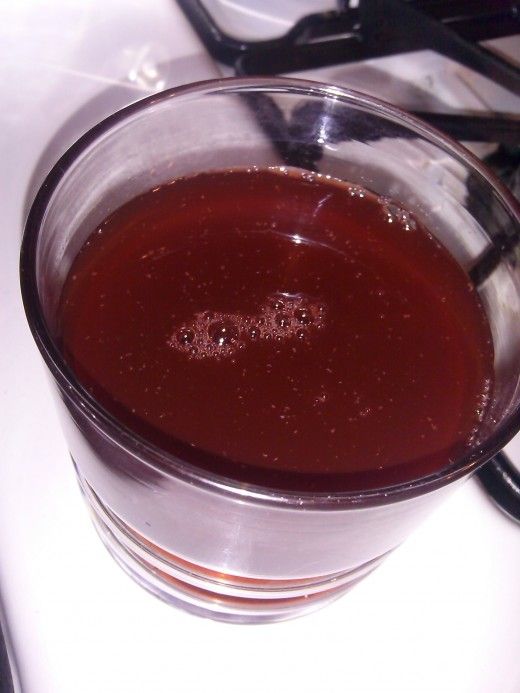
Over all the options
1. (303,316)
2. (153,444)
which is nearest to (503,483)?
(303,316)

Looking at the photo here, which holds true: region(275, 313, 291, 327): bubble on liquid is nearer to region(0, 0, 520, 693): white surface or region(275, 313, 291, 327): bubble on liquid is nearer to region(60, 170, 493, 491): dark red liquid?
region(60, 170, 493, 491): dark red liquid

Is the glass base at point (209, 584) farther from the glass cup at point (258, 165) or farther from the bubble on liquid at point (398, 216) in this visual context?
the bubble on liquid at point (398, 216)

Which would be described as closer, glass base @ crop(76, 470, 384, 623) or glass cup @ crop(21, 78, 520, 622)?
glass cup @ crop(21, 78, 520, 622)

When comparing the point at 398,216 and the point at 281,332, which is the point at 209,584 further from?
the point at 398,216

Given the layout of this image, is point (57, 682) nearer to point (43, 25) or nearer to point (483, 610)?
point (483, 610)

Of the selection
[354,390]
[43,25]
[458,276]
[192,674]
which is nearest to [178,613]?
[192,674]

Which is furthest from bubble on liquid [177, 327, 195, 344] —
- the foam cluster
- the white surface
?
the white surface

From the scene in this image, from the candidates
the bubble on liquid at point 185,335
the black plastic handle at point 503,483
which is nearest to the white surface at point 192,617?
the black plastic handle at point 503,483
